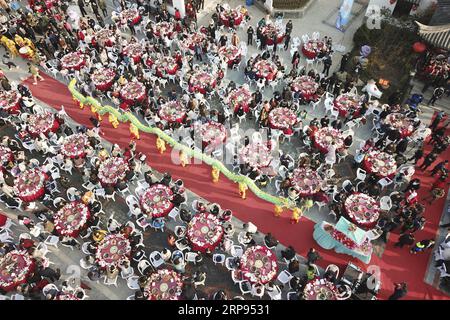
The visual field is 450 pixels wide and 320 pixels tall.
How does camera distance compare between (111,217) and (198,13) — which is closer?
(111,217)

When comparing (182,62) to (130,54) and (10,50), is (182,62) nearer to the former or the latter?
(130,54)

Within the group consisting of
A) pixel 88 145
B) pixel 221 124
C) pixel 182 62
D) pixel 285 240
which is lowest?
pixel 285 240

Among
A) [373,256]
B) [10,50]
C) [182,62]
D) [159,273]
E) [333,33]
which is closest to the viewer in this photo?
[159,273]

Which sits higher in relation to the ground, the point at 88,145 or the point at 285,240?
the point at 88,145

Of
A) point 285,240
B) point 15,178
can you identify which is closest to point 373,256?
point 285,240

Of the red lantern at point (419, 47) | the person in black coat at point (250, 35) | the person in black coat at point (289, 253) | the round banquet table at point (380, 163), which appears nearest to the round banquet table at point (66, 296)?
the person in black coat at point (289, 253)

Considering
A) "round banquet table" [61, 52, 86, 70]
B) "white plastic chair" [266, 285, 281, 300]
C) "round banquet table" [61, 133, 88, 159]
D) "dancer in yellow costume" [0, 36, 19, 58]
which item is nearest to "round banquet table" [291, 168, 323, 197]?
"white plastic chair" [266, 285, 281, 300]

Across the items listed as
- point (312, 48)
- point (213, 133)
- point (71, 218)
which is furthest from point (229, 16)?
point (71, 218)
